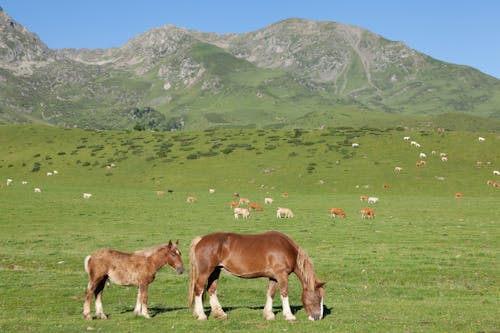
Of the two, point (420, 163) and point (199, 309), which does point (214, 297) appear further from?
point (420, 163)

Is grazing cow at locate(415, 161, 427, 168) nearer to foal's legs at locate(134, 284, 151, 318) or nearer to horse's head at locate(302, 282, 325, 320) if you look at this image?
horse's head at locate(302, 282, 325, 320)

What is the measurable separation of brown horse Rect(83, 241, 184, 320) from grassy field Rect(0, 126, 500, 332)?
2.41ft

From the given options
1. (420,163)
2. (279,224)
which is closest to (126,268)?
(279,224)

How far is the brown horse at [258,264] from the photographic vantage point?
14594 millimetres

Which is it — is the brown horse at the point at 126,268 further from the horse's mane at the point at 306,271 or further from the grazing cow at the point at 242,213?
the grazing cow at the point at 242,213

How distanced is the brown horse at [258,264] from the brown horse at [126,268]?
869 mm

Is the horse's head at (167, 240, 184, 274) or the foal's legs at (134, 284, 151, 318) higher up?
the horse's head at (167, 240, 184, 274)

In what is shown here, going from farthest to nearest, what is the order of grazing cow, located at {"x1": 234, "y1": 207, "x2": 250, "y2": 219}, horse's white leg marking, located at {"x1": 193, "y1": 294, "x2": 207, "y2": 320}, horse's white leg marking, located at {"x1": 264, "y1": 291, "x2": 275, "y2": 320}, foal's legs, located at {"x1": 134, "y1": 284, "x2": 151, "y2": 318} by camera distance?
grazing cow, located at {"x1": 234, "y1": 207, "x2": 250, "y2": 219}
foal's legs, located at {"x1": 134, "y1": 284, "x2": 151, "y2": 318}
horse's white leg marking, located at {"x1": 193, "y1": 294, "x2": 207, "y2": 320}
horse's white leg marking, located at {"x1": 264, "y1": 291, "x2": 275, "y2": 320}

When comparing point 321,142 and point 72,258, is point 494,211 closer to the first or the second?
point 72,258

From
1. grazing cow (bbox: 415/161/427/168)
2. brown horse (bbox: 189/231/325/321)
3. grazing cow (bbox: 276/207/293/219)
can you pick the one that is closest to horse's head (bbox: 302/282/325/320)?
brown horse (bbox: 189/231/325/321)

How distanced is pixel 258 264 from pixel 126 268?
14.7 feet

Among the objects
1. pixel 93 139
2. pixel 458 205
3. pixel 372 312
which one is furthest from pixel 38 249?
pixel 93 139

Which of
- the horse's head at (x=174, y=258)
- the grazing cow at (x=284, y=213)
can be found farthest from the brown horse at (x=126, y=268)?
the grazing cow at (x=284, y=213)

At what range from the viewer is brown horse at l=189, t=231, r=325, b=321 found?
14.6 meters
